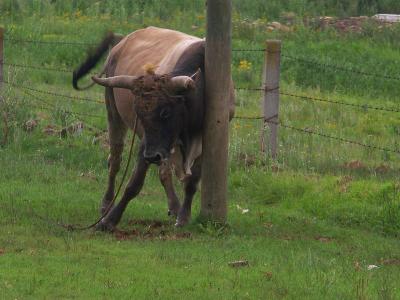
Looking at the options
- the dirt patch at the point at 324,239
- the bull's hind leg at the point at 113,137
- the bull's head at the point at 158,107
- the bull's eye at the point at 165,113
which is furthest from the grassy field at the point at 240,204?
the bull's eye at the point at 165,113

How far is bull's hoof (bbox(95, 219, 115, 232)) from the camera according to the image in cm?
1008

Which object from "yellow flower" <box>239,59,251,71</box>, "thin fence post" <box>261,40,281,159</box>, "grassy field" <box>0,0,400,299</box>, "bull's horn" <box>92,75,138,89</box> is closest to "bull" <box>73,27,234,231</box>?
"bull's horn" <box>92,75,138,89</box>

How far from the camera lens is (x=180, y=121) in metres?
9.89

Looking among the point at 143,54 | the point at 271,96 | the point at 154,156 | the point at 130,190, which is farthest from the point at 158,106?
the point at 271,96

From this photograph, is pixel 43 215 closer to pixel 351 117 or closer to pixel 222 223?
pixel 222 223

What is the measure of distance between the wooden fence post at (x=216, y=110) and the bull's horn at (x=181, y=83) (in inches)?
18.9

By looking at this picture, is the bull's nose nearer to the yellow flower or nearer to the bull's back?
the bull's back

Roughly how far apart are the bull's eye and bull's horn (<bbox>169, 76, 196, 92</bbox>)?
0.18m

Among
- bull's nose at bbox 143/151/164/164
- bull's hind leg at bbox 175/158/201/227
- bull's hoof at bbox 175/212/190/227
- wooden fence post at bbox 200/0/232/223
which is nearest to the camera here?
bull's nose at bbox 143/151/164/164

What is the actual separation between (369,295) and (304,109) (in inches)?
369

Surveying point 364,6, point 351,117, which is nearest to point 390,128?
point 351,117

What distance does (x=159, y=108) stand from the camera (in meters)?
9.66

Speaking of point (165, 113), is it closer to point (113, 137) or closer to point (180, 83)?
point (180, 83)

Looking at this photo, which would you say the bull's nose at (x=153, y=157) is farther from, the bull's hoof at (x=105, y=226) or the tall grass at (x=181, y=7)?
the tall grass at (x=181, y=7)
